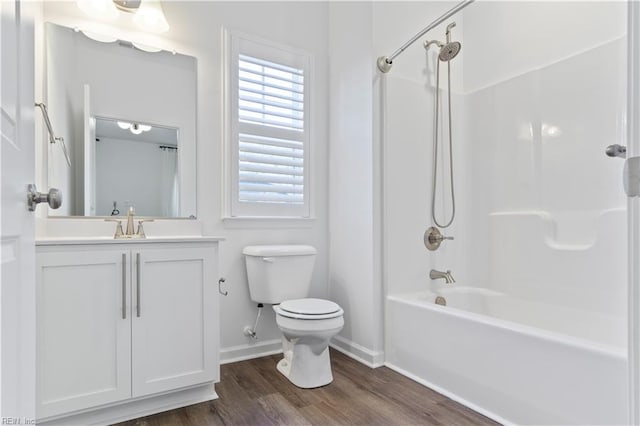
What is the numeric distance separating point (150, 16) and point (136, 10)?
0.08 metres

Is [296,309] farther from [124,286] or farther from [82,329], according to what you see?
[82,329]

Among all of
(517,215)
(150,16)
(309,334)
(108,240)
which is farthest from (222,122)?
(517,215)

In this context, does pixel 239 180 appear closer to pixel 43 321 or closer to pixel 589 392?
pixel 43 321

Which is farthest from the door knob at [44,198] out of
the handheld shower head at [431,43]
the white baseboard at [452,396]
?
the handheld shower head at [431,43]

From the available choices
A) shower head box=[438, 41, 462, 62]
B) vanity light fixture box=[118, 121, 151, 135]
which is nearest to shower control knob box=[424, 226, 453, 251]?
shower head box=[438, 41, 462, 62]

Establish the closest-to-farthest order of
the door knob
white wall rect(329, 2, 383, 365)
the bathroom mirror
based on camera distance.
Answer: the door knob
the bathroom mirror
white wall rect(329, 2, 383, 365)

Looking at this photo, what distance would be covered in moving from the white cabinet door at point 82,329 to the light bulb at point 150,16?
132 cm

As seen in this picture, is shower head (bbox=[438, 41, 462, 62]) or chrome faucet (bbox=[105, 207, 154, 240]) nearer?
chrome faucet (bbox=[105, 207, 154, 240])

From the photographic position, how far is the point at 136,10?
6.68ft

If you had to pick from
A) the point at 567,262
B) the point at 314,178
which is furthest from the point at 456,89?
the point at 567,262

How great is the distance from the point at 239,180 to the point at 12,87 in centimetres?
168

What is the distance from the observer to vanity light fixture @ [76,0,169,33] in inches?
75.9

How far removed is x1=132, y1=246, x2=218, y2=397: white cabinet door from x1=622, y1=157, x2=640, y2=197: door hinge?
160 centimetres

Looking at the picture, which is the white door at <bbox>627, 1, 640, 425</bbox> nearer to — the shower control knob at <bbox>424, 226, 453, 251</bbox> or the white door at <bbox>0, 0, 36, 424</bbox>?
the white door at <bbox>0, 0, 36, 424</bbox>
